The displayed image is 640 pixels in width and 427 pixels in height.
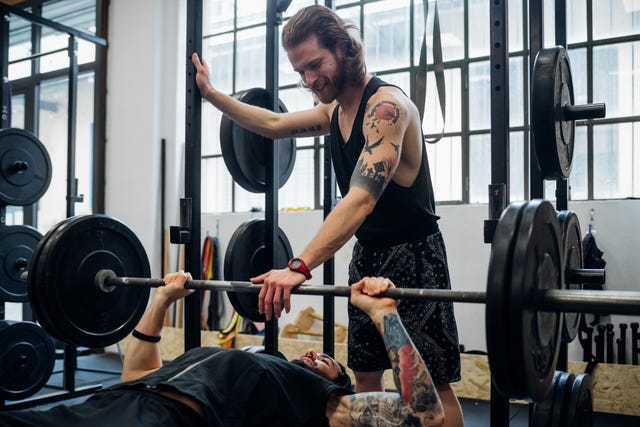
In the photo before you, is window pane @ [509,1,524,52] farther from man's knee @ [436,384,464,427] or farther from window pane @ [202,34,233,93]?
man's knee @ [436,384,464,427]

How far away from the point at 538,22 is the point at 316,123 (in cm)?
85

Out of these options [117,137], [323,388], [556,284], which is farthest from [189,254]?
[117,137]

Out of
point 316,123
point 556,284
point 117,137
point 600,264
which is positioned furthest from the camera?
point 117,137

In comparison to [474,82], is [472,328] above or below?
below

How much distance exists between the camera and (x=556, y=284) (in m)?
1.56

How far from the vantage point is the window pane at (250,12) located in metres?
5.86

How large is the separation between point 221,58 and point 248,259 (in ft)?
12.7

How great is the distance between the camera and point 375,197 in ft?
5.68

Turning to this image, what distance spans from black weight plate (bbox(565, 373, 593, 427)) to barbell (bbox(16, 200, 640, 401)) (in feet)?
1.19

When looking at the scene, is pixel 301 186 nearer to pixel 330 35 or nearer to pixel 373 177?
pixel 330 35

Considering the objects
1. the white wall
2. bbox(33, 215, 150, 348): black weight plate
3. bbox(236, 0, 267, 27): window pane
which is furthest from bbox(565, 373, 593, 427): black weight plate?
bbox(236, 0, 267, 27): window pane

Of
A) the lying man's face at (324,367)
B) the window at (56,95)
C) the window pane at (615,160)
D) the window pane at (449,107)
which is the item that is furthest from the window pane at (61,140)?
the lying man's face at (324,367)

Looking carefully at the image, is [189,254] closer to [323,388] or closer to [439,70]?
[323,388]

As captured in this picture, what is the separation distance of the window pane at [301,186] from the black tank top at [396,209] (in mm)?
3496
